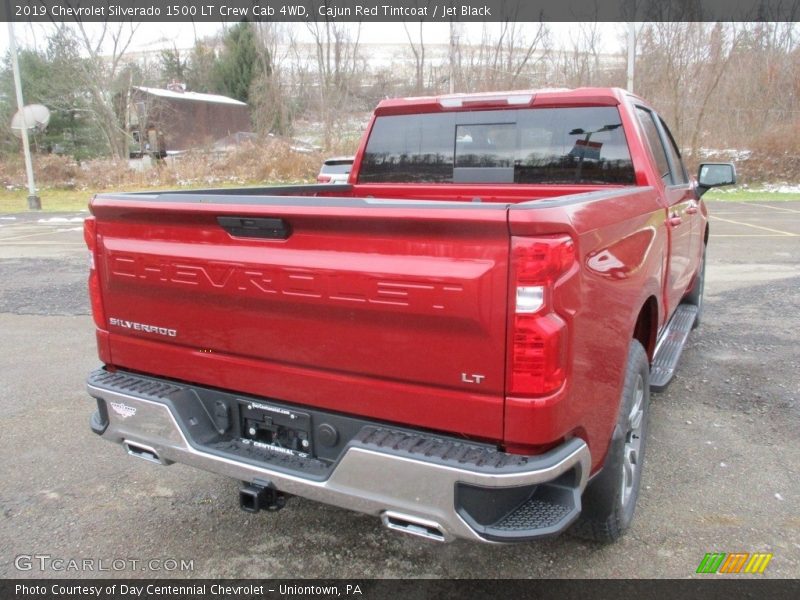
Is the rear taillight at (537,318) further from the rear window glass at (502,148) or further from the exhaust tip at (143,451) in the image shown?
the rear window glass at (502,148)

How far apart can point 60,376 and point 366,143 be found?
3104mm

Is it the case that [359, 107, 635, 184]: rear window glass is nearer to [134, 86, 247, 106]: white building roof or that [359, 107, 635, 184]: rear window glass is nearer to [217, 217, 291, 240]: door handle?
[217, 217, 291, 240]: door handle

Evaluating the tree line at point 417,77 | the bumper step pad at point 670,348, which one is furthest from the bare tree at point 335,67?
Result: the bumper step pad at point 670,348

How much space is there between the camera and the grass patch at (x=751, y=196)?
70.6ft

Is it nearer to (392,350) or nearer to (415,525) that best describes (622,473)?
(415,525)

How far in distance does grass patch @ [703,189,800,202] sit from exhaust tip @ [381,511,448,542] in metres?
21.4

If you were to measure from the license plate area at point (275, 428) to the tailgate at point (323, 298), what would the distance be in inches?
2.7

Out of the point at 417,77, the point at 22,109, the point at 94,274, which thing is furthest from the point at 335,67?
the point at 94,274

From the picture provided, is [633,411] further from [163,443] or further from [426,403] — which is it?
[163,443]

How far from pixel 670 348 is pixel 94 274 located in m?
3.55

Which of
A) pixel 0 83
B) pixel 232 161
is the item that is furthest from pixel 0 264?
pixel 0 83

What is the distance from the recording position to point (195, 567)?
9.52 ft

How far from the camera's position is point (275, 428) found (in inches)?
105

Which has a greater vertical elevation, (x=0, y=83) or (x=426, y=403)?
(x=0, y=83)
